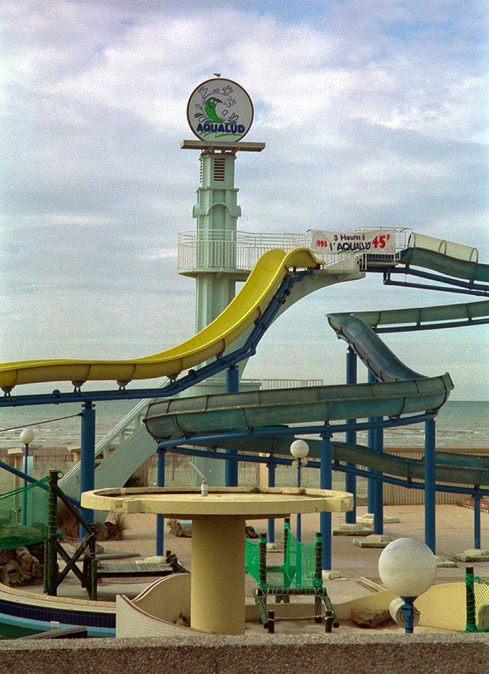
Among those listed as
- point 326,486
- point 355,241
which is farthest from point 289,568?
point 355,241

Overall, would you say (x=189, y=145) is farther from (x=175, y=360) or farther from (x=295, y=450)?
(x=295, y=450)

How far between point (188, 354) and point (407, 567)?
1533 centimetres

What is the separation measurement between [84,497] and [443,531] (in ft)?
58.6

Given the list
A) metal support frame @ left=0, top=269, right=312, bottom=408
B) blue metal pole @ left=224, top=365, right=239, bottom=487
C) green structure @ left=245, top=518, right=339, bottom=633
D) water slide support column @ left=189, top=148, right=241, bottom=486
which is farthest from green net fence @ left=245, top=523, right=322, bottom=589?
water slide support column @ left=189, top=148, right=241, bottom=486

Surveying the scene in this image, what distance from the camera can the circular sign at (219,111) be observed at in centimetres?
3023

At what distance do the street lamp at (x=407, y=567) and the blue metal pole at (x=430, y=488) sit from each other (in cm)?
1347

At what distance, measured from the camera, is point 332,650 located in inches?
213

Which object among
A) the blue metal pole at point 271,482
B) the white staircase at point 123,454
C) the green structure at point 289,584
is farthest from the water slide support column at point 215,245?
the green structure at point 289,584

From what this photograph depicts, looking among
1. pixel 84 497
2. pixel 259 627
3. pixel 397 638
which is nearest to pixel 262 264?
pixel 259 627

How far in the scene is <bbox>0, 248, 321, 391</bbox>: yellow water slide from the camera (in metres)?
19.1

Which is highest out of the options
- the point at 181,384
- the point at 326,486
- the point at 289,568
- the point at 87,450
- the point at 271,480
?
the point at 181,384

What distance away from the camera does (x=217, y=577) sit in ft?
32.7

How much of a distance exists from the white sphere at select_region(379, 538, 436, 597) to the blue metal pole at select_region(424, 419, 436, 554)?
13.5 meters

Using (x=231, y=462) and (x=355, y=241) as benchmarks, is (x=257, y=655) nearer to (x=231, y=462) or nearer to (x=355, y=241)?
(x=231, y=462)
